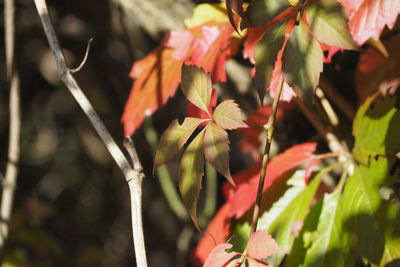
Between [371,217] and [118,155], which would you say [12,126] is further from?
[371,217]

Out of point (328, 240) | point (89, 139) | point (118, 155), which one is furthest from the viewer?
point (89, 139)

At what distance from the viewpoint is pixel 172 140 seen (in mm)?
842

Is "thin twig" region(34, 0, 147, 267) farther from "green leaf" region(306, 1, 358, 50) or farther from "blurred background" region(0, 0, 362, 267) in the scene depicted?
"blurred background" region(0, 0, 362, 267)

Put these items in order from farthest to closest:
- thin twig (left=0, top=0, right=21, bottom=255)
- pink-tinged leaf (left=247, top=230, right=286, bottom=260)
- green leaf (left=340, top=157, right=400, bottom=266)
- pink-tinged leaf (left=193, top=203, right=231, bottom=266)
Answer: thin twig (left=0, top=0, right=21, bottom=255) → pink-tinged leaf (left=193, top=203, right=231, bottom=266) → green leaf (left=340, top=157, right=400, bottom=266) → pink-tinged leaf (left=247, top=230, right=286, bottom=260)

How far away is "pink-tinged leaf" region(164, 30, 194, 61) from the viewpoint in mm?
1148

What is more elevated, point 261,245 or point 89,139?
point 261,245

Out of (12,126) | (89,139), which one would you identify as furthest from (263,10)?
(89,139)

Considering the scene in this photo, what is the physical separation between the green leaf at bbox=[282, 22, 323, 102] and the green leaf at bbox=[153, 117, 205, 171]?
0.45 feet

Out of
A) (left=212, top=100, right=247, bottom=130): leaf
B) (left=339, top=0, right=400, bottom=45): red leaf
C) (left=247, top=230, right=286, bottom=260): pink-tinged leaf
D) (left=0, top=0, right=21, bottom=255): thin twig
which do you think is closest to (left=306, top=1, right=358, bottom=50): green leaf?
(left=339, top=0, right=400, bottom=45): red leaf

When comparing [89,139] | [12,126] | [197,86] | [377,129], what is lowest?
[89,139]

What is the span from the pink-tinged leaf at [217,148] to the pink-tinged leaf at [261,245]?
0.29 ft

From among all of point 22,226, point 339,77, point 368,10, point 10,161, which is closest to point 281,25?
point 368,10

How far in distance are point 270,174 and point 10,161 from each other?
1017mm

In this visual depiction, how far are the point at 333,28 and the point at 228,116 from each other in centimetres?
20
